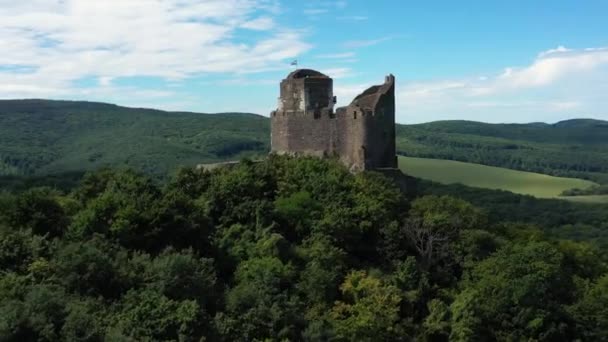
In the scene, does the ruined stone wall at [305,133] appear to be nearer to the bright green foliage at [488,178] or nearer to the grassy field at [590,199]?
the bright green foliage at [488,178]

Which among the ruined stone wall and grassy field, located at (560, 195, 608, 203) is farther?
grassy field, located at (560, 195, 608, 203)

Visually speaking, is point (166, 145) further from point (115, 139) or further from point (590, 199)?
point (590, 199)

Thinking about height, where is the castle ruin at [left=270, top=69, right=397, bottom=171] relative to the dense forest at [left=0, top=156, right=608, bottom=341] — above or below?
above

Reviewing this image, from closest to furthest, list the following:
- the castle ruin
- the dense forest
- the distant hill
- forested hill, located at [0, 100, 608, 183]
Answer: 1. the dense forest
2. the castle ruin
3. the distant hill
4. forested hill, located at [0, 100, 608, 183]

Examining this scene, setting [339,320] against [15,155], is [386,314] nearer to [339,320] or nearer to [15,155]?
[339,320]

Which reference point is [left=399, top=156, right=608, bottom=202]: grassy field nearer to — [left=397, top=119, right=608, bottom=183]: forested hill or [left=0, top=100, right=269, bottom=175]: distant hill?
[left=397, top=119, right=608, bottom=183]: forested hill

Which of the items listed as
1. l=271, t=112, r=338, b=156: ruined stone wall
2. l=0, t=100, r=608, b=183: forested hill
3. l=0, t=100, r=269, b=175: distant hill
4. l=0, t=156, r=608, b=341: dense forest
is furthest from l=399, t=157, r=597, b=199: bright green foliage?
l=0, t=156, r=608, b=341: dense forest
